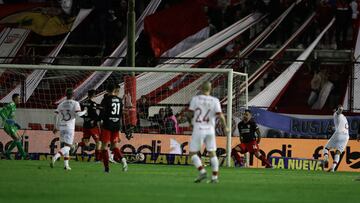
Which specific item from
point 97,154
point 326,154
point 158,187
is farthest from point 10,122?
point 158,187

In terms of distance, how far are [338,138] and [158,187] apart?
13128 millimetres

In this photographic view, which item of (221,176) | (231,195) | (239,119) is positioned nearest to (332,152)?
(239,119)

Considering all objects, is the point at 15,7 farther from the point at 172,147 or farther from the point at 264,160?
the point at 264,160

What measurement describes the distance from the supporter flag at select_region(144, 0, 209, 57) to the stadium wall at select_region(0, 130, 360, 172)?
17.3 ft

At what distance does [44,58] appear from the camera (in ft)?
124

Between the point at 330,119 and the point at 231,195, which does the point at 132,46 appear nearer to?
the point at 330,119

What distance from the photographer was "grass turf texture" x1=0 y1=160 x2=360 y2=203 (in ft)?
58.1

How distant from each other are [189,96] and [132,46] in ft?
9.83

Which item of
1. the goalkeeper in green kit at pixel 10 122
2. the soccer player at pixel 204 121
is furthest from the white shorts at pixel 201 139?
the goalkeeper in green kit at pixel 10 122

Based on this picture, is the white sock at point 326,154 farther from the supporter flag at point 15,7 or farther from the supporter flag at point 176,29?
the supporter flag at point 15,7

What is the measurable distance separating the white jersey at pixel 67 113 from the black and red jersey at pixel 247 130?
A: 21.1 feet

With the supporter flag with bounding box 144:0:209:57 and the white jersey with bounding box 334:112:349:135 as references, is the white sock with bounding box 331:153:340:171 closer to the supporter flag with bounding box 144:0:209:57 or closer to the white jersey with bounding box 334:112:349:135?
the white jersey with bounding box 334:112:349:135

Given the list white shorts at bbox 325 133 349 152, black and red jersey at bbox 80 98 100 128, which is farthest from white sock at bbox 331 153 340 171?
black and red jersey at bbox 80 98 100 128

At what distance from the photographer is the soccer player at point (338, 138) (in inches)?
1270
